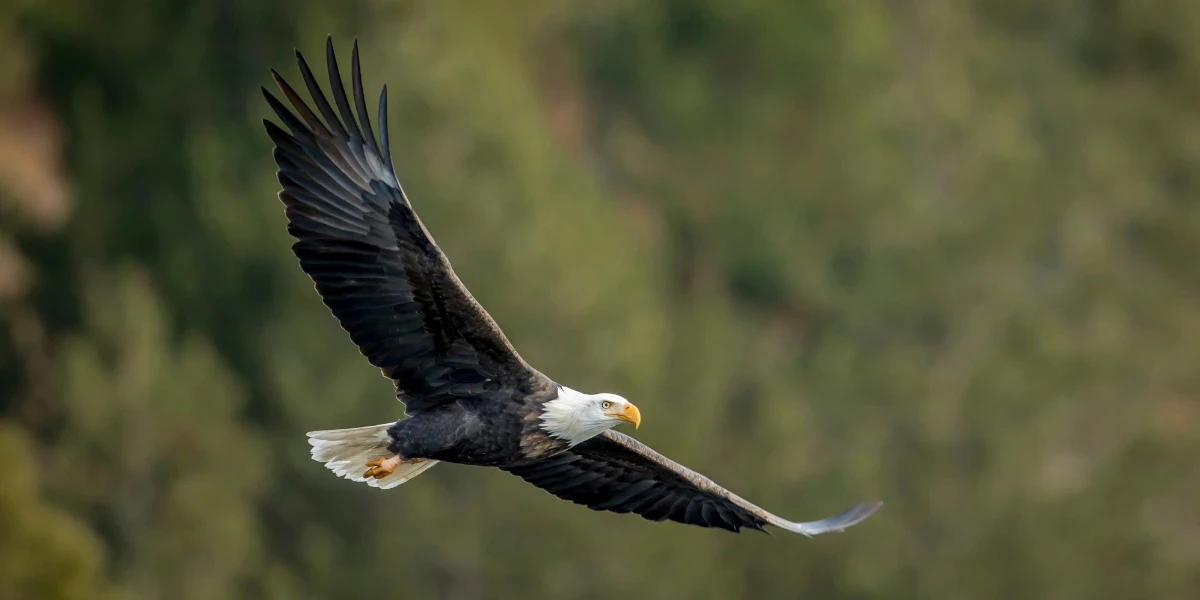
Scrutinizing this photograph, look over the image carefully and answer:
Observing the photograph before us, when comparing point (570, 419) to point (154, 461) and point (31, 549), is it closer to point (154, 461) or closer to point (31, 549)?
point (31, 549)

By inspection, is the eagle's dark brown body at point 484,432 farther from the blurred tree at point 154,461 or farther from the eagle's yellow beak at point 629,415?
the blurred tree at point 154,461

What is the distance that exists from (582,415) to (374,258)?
1.05 metres

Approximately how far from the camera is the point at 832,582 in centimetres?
1739

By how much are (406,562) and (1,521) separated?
13.6 ft

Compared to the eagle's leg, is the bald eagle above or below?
above

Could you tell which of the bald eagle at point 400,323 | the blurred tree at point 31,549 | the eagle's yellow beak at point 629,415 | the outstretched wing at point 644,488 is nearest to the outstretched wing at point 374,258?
the bald eagle at point 400,323

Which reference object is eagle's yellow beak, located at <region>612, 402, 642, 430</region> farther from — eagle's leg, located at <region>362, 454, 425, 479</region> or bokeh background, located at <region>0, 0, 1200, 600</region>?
bokeh background, located at <region>0, 0, 1200, 600</region>

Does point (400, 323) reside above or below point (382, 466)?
above

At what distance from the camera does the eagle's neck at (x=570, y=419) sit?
7035mm

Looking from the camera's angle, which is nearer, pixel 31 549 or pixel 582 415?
pixel 582 415

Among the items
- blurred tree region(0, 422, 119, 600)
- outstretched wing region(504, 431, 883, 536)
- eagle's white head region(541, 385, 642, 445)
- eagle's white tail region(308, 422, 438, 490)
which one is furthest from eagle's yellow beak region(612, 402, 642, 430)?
blurred tree region(0, 422, 119, 600)

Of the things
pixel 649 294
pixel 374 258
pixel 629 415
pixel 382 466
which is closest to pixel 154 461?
pixel 649 294

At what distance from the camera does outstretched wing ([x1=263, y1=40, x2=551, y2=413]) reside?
271 inches

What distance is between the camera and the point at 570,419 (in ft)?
23.1
